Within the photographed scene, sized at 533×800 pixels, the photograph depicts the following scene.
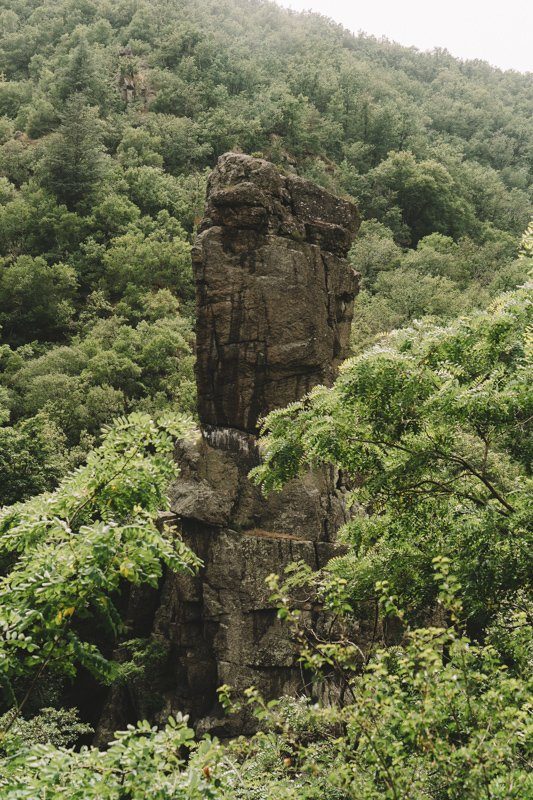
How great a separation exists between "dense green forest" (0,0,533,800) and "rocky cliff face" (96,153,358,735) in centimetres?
173

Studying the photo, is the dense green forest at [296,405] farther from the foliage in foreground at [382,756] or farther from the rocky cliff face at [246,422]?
the rocky cliff face at [246,422]

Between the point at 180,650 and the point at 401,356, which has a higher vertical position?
the point at 401,356

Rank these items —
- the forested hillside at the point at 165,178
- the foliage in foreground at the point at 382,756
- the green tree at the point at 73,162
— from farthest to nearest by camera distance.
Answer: the green tree at the point at 73,162
the forested hillside at the point at 165,178
the foliage in foreground at the point at 382,756

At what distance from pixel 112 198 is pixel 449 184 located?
103ft

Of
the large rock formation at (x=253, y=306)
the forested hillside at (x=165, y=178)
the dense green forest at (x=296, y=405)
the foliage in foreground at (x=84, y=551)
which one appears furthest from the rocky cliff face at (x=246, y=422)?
the foliage in foreground at (x=84, y=551)

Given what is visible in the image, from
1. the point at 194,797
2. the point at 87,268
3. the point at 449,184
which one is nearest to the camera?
the point at 194,797

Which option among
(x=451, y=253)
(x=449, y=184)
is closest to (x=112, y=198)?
(x=451, y=253)

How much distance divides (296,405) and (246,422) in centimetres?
915

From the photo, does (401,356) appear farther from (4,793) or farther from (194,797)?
(4,793)

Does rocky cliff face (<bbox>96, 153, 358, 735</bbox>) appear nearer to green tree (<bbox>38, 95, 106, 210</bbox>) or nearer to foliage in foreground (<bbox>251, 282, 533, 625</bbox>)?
foliage in foreground (<bbox>251, 282, 533, 625</bbox>)

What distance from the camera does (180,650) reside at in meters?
15.7

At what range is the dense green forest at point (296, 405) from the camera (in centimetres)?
373

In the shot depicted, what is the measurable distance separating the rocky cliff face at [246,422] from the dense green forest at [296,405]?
1.73 m

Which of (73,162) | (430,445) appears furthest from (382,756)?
(73,162)
